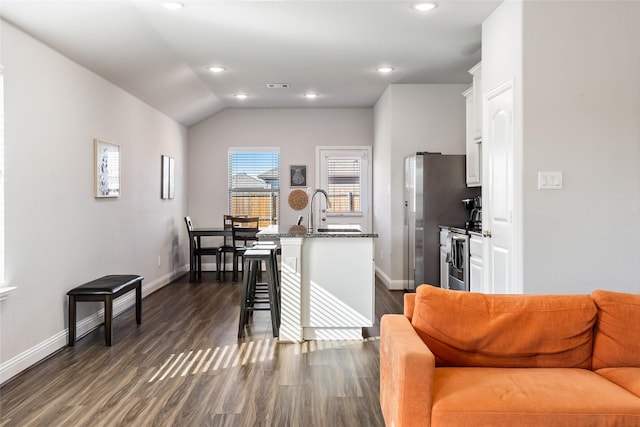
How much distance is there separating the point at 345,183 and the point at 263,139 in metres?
1.57

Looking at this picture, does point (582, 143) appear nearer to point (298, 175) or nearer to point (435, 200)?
point (435, 200)

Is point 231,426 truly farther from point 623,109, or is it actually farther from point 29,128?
point 623,109

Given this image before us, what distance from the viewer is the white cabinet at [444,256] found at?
549cm

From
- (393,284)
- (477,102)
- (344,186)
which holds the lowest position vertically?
(393,284)

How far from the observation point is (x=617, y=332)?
226 centimetres

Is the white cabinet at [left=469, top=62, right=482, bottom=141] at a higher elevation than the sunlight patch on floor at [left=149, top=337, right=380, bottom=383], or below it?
higher

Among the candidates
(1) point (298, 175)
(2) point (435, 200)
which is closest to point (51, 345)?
(2) point (435, 200)

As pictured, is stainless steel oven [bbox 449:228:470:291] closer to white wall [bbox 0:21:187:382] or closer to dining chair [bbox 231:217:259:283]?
dining chair [bbox 231:217:259:283]

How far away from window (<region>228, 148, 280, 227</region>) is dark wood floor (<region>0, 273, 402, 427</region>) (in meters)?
3.80

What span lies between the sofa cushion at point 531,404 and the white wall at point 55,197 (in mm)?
2943

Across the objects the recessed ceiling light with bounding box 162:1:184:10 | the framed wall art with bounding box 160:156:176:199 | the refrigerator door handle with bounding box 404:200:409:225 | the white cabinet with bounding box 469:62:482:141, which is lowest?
the refrigerator door handle with bounding box 404:200:409:225

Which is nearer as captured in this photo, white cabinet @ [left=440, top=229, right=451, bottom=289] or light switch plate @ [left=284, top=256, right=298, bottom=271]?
light switch plate @ [left=284, top=256, right=298, bottom=271]

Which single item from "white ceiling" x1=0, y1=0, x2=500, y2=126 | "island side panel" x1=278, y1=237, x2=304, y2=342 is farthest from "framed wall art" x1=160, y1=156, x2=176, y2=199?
"island side panel" x1=278, y1=237, x2=304, y2=342

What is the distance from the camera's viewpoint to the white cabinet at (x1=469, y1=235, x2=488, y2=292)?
176 inches
